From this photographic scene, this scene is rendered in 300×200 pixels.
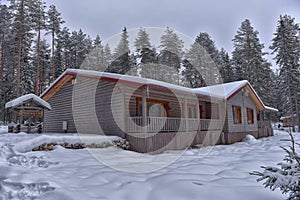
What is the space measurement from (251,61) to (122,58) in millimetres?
16787

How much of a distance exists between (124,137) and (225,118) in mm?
7689

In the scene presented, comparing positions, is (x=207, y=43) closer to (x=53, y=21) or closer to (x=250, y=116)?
(x=250, y=116)

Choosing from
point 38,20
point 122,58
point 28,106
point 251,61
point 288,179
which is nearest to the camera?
point 288,179

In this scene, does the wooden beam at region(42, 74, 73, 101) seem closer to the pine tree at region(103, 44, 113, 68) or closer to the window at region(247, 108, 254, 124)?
the window at region(247, 108, 254, 124)

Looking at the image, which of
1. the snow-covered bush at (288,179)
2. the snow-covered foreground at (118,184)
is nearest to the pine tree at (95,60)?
the snow-covered foreground at (118,184)

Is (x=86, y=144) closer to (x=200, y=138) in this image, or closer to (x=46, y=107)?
(x=46, y=107)

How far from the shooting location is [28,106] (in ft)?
37.7

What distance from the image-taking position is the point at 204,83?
3088 centimetres

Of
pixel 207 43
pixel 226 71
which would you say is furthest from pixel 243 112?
pixel 207 43

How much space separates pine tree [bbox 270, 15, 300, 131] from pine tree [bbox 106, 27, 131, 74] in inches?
720

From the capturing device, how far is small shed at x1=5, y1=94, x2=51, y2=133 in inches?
420

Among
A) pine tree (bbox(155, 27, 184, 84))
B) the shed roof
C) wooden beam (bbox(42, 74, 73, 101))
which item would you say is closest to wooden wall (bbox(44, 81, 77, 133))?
wooden beam (bbox(42, 74, 73, 101))

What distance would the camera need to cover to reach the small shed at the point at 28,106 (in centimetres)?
1067

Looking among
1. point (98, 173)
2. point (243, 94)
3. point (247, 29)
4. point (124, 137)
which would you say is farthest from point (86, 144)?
point (247, 29)
